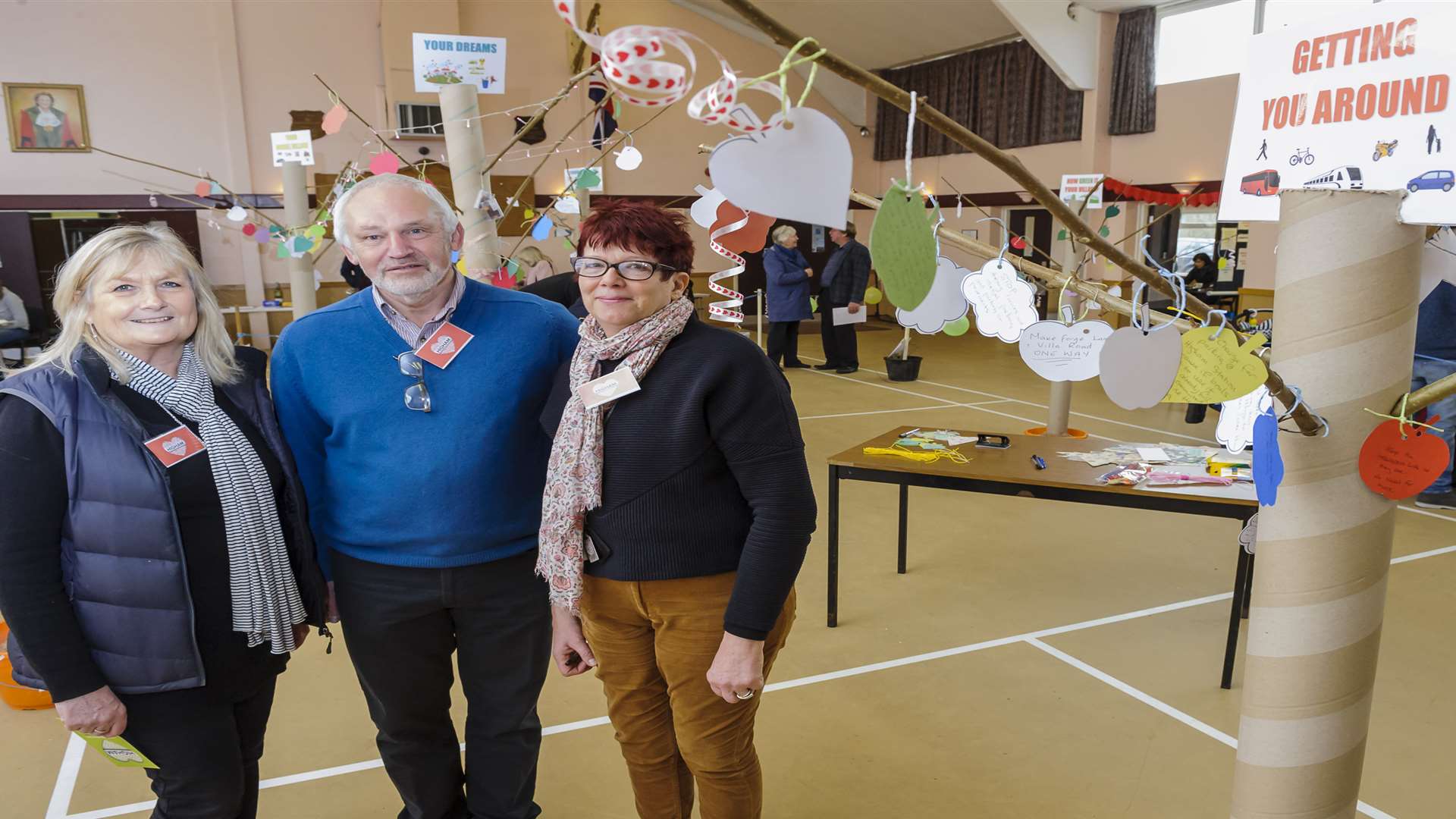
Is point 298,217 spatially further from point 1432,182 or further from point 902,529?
point 1432,182

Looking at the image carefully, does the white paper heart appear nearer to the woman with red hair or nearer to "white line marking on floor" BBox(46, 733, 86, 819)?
the woman with red hair

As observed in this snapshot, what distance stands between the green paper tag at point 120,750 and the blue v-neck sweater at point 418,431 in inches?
18.0

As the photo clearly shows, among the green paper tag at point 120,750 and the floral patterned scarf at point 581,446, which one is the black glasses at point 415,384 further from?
the green paper tag at point 120,750

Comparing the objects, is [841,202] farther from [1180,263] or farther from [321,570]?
[1180,263]

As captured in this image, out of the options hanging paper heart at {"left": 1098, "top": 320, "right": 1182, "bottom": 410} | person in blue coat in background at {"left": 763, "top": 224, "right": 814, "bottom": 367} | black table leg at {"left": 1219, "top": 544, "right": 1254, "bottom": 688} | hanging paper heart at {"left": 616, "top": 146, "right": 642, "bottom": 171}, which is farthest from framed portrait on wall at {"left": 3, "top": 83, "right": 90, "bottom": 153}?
hanging paper heart at {"left": 1098, "top": 320, "right": 1182, "bottom": 410}

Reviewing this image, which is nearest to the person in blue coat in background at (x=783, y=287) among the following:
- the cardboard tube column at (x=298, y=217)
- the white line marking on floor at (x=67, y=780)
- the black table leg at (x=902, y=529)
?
the cardboard tube column at (x=298, y=217)

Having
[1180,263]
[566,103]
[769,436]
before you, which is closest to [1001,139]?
[1180,263]

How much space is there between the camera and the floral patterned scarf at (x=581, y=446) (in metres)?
1.51

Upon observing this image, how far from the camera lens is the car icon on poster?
29.4 inches

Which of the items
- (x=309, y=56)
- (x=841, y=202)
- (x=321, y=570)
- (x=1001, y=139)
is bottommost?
(x=321, y=570)

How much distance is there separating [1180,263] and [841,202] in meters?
10.4

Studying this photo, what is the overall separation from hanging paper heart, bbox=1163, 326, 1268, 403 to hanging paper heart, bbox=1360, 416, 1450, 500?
0.47 ft

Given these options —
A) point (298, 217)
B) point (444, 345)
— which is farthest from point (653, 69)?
point (298, 217)

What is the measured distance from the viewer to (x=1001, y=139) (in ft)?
39.7
